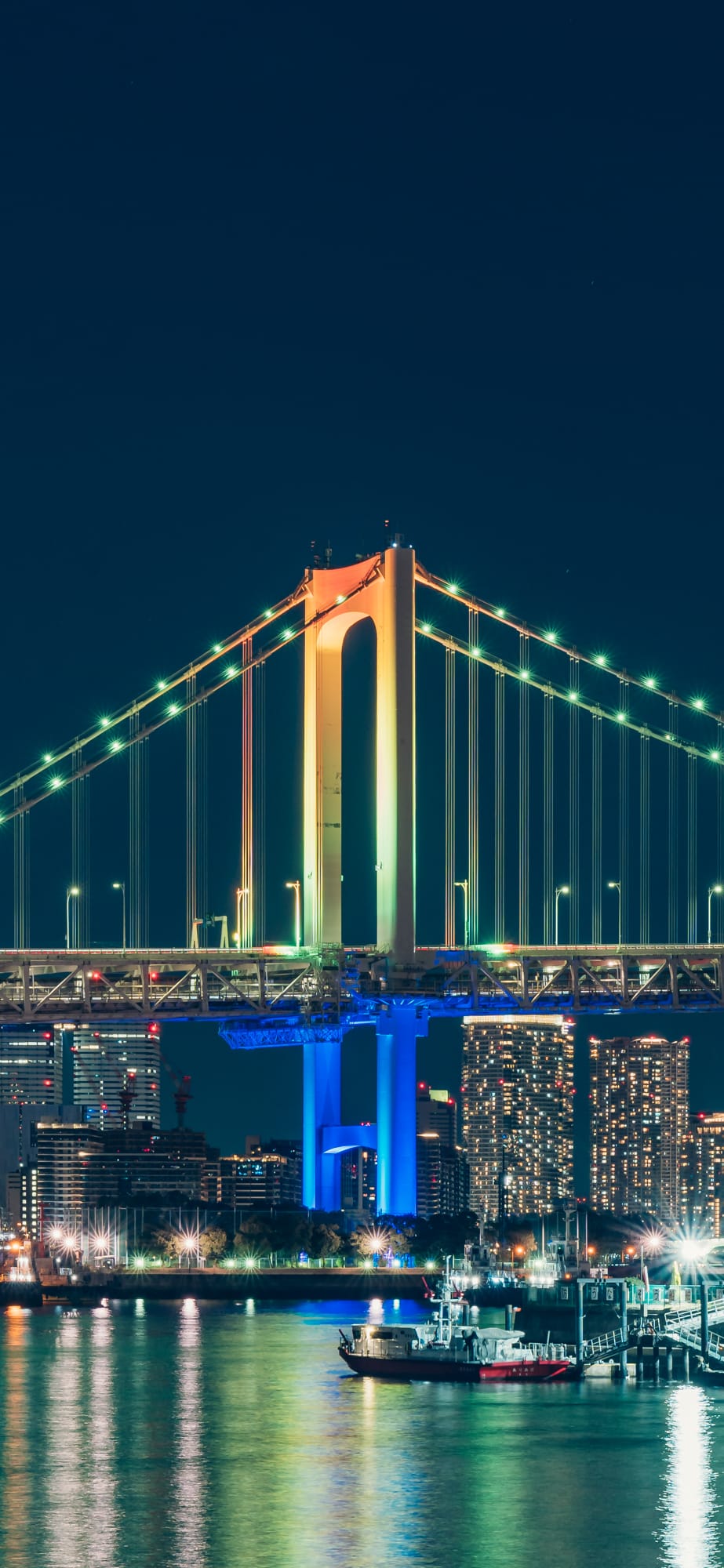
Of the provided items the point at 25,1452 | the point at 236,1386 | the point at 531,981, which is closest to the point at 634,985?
the point at 531,981

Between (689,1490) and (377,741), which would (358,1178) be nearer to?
(377,741)

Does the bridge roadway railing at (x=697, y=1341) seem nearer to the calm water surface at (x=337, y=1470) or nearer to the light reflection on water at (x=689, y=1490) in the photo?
the calm water surface at (x=337, y=1470)

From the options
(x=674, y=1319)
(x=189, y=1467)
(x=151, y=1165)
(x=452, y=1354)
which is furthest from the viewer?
(x=151, y=1165)

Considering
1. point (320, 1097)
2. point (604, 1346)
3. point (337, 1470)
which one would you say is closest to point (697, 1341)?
point (604, 1346)

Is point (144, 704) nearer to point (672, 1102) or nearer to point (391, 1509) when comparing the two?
point (391, 1509)

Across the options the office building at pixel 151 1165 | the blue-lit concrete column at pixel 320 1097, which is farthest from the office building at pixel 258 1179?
the blue-lit concrete column at pixel 320 1097

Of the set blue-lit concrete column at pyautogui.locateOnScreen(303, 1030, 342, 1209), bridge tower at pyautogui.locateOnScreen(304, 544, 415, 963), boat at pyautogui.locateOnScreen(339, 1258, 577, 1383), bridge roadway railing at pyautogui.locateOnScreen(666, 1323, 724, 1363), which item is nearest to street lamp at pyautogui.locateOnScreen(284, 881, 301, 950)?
bridge tower at pyautogui.locateOnScreen(304, 544, 415, 963)

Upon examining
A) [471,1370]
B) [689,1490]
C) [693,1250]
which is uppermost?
[693,1250]

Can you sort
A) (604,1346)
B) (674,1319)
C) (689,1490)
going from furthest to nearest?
(604,1346), (674,1319), (689,1490)
